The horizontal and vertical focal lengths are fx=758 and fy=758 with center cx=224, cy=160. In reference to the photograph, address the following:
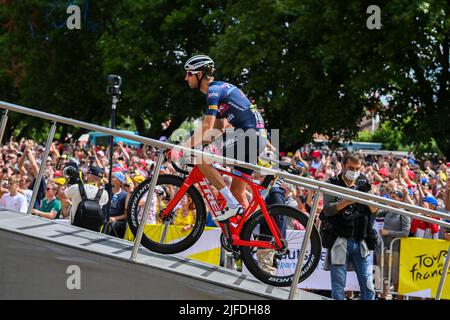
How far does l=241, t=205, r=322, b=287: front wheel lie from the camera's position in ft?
23.2

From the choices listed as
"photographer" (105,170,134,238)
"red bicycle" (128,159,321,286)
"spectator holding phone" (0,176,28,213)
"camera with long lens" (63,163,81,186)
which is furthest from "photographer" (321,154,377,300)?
"spectator holding phone" (0,176,28,213)

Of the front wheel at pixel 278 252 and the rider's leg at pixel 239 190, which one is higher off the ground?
the rider's leg at pixel 239 190

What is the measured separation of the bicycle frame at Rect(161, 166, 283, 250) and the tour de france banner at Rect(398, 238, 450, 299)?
14.8 ft

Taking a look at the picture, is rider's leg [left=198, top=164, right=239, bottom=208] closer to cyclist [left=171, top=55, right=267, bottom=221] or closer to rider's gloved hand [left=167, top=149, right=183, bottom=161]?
cyclist [left=171, top=55, right=267, bottom=221]

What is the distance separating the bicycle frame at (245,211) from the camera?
717 centimetres

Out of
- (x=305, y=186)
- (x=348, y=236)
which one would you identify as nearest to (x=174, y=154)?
(x=305, y=186)

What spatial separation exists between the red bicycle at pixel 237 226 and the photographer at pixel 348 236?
4.04 feet

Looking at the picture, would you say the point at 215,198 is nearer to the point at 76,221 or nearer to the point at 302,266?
the point at 302,266

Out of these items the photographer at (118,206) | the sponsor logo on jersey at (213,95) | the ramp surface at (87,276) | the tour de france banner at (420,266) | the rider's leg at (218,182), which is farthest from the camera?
the tour de france banner at (420,266)

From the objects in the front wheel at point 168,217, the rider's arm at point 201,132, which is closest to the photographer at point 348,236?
the front wheel at point 168,217

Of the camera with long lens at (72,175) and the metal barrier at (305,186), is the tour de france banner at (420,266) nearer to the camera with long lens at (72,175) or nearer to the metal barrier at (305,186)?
the metal barrier at (305,186)

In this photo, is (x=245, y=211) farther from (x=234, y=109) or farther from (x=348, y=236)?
(x=348, y=236)

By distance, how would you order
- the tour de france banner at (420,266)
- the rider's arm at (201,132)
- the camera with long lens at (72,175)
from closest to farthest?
the rider's arm at (201,132) < the camera with long lens at (72,175) < the tour de france banner at (420,266)
